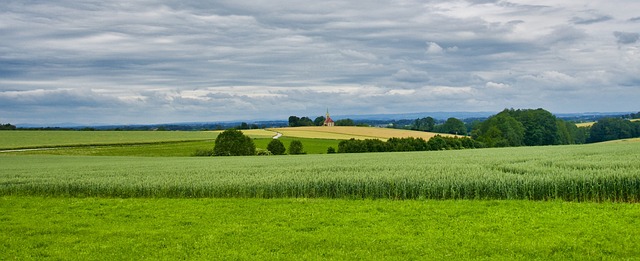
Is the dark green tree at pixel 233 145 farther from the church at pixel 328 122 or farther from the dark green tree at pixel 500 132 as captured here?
the church at pixel 328 122

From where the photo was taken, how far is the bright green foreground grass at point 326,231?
1230cm

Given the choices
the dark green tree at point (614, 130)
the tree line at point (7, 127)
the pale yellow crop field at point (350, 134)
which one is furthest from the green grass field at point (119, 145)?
the dark green tree at point (614, 130)

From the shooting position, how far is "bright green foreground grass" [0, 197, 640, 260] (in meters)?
12.3

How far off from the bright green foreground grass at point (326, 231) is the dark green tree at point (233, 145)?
198ft

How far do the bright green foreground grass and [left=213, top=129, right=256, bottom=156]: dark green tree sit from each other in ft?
198

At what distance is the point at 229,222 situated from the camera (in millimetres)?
16156

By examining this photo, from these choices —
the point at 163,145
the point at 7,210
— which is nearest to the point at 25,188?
the point at 7,210

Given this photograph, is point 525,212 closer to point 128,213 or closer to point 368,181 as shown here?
point 368,181

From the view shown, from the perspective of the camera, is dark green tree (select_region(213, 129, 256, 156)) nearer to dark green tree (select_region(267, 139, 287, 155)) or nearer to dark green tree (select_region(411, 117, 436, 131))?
dark green tree (select_region(267, 139, 287, 155))

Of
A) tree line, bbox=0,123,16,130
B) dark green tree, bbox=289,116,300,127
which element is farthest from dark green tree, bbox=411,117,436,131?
tree line, bbox=0,123,16,130

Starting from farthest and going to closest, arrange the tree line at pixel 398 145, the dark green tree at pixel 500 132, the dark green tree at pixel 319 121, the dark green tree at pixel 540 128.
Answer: the dark green tree at pixel 319 121 < the dark green tree at pixel 540 128 < the dark green tree at pixel 500 132 < the tree line at pixel 398 145

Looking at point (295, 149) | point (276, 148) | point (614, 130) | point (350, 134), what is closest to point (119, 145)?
point (276, 148)

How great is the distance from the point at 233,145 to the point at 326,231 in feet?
221

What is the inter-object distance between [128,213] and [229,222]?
4.19 meters
